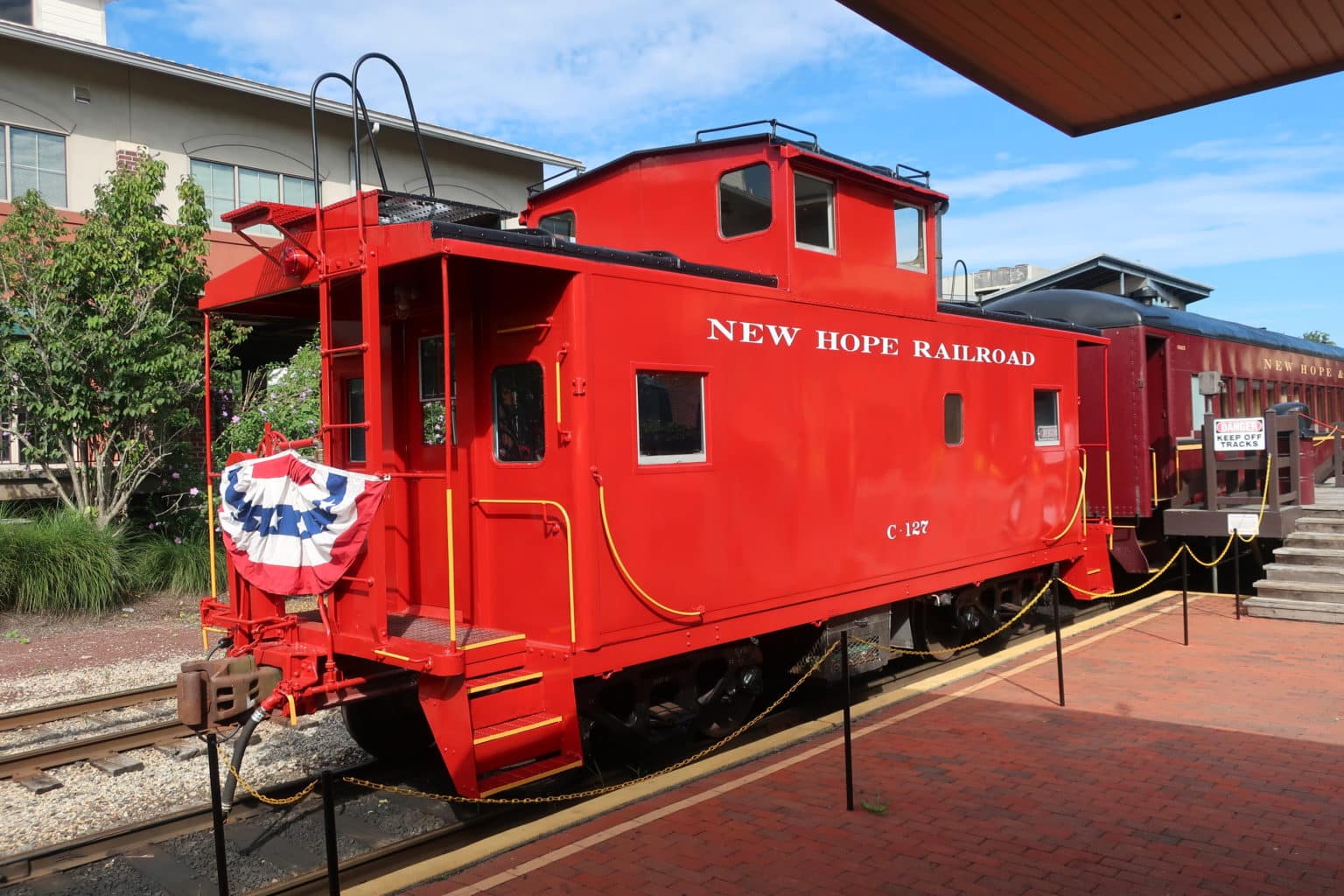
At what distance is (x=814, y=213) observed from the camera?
726cm

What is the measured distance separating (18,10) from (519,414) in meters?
20.7

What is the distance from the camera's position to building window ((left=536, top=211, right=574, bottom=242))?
835 centimetres

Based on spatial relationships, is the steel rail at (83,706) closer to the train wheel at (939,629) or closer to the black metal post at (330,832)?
the black metal post at (330,832)

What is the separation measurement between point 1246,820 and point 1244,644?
5.05 m

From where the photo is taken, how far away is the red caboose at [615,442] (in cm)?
543

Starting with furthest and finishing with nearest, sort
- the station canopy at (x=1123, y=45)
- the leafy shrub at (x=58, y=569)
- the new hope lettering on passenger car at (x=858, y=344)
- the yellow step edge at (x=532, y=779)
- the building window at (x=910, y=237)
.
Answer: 1. the leafy shrub at (x=58, y=569)
2. the building window at (x=910, y=237)
3. the new hope lettering on passenger car at (x=858, y=344)
4. the yellow step edge at (x=532, y=779)
5. the station canopy at (x=1123, y=45)

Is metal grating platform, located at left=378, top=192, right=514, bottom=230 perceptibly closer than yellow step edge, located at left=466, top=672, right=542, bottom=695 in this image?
No

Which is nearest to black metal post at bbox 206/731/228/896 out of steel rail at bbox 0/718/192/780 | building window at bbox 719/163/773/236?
steel rail at bbox 0/718/192/780

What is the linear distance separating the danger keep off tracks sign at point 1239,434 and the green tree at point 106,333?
11697 mm

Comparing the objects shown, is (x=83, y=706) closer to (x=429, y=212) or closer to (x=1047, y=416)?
(x=429, y=212)

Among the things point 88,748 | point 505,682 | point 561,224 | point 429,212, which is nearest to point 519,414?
point 429,212

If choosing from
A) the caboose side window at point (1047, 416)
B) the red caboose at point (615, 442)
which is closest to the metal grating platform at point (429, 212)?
the red caboose at point (615, 442)

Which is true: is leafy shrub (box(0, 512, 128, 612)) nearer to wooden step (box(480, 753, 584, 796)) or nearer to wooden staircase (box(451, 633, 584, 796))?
wooden staircase (box(451, 633, 584, 796))

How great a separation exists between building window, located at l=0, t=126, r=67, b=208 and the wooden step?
14745mm
